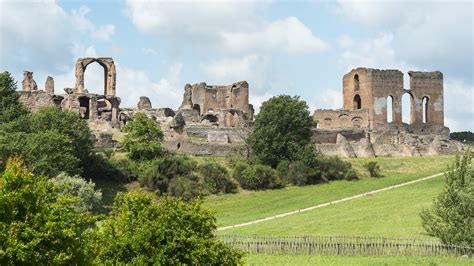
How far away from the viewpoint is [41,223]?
43.4 feet

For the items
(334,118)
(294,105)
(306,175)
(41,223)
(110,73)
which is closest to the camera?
(41,223)

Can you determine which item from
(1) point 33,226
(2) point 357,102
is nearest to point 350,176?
(2) point 357,102

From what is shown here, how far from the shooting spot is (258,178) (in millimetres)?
56938

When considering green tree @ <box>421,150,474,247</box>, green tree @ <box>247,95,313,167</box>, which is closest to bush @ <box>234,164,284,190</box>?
green tree @ <box>247,95,313,167</box>

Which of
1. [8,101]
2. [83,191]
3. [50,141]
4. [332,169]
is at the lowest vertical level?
[83,191]

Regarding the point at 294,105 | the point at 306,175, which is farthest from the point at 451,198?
the point at 294,105

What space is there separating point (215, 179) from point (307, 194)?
716cm

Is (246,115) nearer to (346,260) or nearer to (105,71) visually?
(105,71)

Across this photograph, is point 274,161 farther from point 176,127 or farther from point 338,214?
point 338,214

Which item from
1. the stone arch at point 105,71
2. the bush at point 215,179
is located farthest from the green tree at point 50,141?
the stone arch at point 105,71

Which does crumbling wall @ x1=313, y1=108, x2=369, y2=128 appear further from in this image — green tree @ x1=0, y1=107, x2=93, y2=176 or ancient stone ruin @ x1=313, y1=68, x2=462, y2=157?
green tree @ x1=0, y1=107, x2=93, y2=176

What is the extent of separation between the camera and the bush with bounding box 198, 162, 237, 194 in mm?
54906

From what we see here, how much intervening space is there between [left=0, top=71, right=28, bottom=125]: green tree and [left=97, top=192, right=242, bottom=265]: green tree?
132 ft

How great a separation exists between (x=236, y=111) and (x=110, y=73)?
44.4ft
